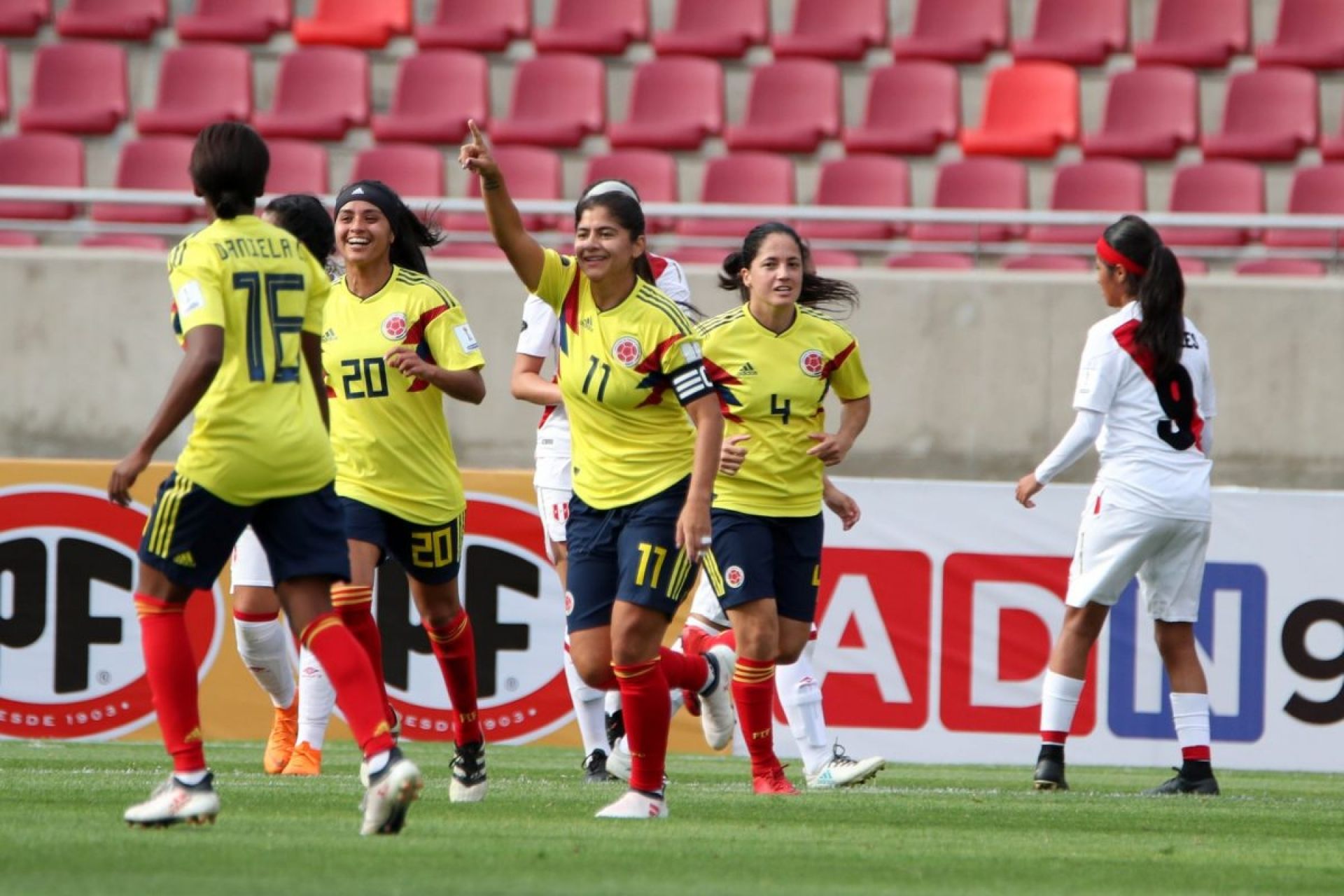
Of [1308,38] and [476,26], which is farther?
[476,26]

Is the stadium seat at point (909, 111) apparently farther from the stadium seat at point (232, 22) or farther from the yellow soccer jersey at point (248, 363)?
the yellow soccer jersey at point (248, 363)

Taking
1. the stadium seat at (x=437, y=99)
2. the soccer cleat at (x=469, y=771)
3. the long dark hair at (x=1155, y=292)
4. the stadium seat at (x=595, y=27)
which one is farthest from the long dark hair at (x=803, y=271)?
the stadium seat at (x=595, y=27)

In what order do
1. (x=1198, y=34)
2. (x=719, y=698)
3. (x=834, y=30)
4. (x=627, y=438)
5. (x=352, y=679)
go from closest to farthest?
(x=352, y=679), (x=627, y=438), (x=719, y=698), (x=1198, y=34), (x=834, y=30)

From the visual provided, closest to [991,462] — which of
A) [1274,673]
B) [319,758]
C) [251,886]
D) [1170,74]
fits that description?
[1274,673]

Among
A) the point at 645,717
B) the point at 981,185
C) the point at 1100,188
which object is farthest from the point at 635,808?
the point at 1100,188

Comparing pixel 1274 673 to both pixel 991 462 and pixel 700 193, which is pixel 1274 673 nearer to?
pixel 991 462

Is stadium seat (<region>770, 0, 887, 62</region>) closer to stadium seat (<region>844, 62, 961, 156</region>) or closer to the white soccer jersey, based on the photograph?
stadium seat (<region>844, 62, 961, 156</region>)

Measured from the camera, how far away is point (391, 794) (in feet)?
17.2

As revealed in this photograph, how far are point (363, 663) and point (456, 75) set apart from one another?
11360 mm

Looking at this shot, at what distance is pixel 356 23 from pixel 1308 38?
316 inches

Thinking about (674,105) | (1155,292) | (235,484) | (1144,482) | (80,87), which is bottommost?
(1144,482)

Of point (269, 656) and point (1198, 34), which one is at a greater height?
point (1198, 34)

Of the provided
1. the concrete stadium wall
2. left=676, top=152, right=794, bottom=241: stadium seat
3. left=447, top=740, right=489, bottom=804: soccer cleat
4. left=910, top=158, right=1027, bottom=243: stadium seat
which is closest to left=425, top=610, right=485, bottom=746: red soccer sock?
left=447, top=740, right=489, bottom=804: soccer cleat

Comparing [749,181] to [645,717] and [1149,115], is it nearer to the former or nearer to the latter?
[1149,115]
